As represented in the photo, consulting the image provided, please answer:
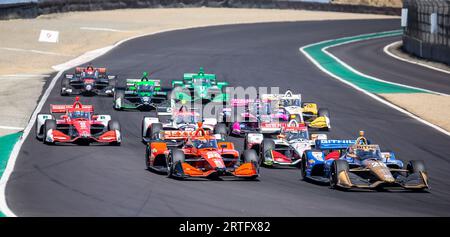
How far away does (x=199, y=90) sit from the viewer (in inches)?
1572

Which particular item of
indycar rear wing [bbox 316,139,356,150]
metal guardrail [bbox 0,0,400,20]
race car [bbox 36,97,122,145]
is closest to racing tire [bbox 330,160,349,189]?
indycar rear wing [bbox 316,139,356,150]

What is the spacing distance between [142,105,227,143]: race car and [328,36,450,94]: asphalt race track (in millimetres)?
17673

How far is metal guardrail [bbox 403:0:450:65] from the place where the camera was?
174 feet

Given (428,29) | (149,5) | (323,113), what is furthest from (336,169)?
(149,5)

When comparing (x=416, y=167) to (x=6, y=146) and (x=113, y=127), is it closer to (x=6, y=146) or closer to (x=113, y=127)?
(x=113, y=127)

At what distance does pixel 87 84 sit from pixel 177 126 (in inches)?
478

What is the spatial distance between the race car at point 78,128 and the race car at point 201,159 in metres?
3.03

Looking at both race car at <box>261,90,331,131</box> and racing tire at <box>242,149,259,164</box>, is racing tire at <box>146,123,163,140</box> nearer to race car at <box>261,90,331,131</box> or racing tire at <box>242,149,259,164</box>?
racing tire at <box>242,149,259,164</box>

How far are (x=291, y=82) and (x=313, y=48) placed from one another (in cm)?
1990

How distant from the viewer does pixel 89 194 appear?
21297 millimetres

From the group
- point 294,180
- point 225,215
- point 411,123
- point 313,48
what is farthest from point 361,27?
point 225,215

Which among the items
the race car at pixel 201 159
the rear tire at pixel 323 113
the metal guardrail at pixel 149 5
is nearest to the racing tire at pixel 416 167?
the race car at pixel 201 159

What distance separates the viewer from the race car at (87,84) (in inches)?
1590

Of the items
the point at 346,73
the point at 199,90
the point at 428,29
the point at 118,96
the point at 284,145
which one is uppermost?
the point at 284,145
